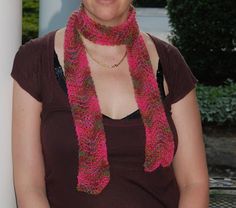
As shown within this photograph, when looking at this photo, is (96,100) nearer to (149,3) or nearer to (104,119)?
(104,119)

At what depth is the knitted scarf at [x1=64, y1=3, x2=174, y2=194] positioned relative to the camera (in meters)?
1.97

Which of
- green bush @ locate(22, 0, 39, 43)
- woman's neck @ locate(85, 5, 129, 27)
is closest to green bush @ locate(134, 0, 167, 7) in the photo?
green bush @ locate(22, 0, 39, 43)

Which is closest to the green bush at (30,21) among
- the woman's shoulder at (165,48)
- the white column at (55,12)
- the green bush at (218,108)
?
the green bush at (218,108)

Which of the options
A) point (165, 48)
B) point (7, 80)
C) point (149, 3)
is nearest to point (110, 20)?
point (165, 48)

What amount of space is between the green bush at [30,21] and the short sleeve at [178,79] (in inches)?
280

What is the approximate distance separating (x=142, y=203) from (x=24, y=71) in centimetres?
60

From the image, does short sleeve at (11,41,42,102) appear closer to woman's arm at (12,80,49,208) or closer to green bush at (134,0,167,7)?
woman's arm at (12,80,49,208)

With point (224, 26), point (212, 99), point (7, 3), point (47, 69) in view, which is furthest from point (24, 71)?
point (224, 26)

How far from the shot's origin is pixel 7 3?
1.99m

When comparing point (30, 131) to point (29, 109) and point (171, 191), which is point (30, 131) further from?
point (171, 191)

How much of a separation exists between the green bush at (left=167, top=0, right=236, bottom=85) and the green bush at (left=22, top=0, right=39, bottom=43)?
7.97 feet

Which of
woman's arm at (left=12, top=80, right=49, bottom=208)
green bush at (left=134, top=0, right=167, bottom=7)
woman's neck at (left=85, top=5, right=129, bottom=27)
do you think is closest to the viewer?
woman's arm at (left=12, top=80, right=49, bottom=208)

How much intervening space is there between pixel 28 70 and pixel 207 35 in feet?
19.6

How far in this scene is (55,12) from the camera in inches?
129
